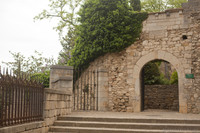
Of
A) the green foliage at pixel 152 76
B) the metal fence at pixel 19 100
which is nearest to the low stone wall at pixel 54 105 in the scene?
the metal fence at pixel 19 100

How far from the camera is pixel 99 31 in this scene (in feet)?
34.8

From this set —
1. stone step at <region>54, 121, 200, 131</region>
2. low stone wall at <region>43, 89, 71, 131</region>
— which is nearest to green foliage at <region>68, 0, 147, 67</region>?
low stone wall at <region>43, 89, 71, 131</region>

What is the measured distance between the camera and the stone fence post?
6176mm

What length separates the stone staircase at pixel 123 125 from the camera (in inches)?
233

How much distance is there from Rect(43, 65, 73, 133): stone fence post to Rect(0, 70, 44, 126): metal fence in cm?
28

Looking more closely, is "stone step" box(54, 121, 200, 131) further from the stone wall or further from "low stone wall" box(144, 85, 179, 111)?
"low stone wall" box(144, 85, 179, 111)

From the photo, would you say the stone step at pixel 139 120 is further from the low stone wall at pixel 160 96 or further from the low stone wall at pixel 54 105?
the low stone wall at pixel 160 96

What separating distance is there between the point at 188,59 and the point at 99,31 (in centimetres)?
412

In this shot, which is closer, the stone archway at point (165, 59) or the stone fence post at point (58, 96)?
the stone fence post at point (58, 96)

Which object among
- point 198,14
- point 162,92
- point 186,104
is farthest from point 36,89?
point 162,92

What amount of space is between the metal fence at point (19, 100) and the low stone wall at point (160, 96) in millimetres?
9486

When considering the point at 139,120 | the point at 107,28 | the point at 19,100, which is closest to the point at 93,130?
the point at 139,120

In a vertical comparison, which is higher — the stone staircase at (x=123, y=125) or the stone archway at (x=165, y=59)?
the stone archway at (x=165, y=59)

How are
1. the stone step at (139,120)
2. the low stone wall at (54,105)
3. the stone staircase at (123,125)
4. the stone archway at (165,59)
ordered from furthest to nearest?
the stone archway at (165,59) < the stone step at (139,120) < the low stone wall at (54,105) < the stone staircase at (123,125)
